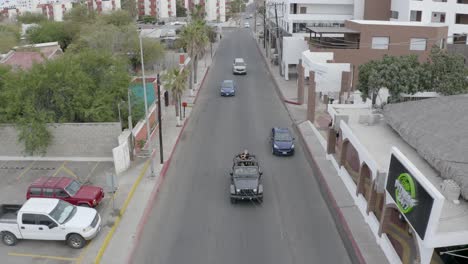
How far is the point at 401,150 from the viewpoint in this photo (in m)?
20.9

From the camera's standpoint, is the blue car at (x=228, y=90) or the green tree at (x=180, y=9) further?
the green tree at (x=180, y=9)

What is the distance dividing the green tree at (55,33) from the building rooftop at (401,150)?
5833 cm

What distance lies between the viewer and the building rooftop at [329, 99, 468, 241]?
1409cm

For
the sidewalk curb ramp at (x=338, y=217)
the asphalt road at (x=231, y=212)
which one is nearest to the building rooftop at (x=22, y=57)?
the asphalt road at (x=231, y=212)

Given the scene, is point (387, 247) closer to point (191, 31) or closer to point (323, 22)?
point (191, 31)

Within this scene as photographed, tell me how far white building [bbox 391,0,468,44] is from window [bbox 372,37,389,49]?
12.7 meters

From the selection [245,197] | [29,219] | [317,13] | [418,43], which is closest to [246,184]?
[245,197]

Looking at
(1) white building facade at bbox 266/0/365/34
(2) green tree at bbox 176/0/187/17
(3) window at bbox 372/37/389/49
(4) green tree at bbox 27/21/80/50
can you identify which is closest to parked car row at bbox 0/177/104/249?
(3) window at bbox 372/37/389/49

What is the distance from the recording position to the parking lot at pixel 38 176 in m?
18.8

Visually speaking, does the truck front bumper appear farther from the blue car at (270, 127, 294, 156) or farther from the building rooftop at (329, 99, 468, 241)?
the blue car at (270, 127, 294, 156)

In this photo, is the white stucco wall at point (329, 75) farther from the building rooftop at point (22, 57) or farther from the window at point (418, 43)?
the building rooftop at point (22, 57)

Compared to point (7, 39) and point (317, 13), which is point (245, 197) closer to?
point (317, 13)

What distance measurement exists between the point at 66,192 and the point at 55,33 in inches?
2259

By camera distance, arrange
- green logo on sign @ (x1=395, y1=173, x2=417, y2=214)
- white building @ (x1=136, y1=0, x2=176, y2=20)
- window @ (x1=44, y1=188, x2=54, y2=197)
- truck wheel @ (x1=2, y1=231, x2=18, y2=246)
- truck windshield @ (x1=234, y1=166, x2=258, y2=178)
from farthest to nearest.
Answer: white building @ (x1=136, y1=0, x2=176, y2=20) → truck windshield @ (x1=234, y1=166, x2=258, y2=178) → window @ (x1=44, y1=188, x2=54, y2=197) → truck wheel @ (x1=2, y1=231, x2=18, y2=246) → green logo on sign @ (x1=395, y1=173, x2=417, y2=214)
